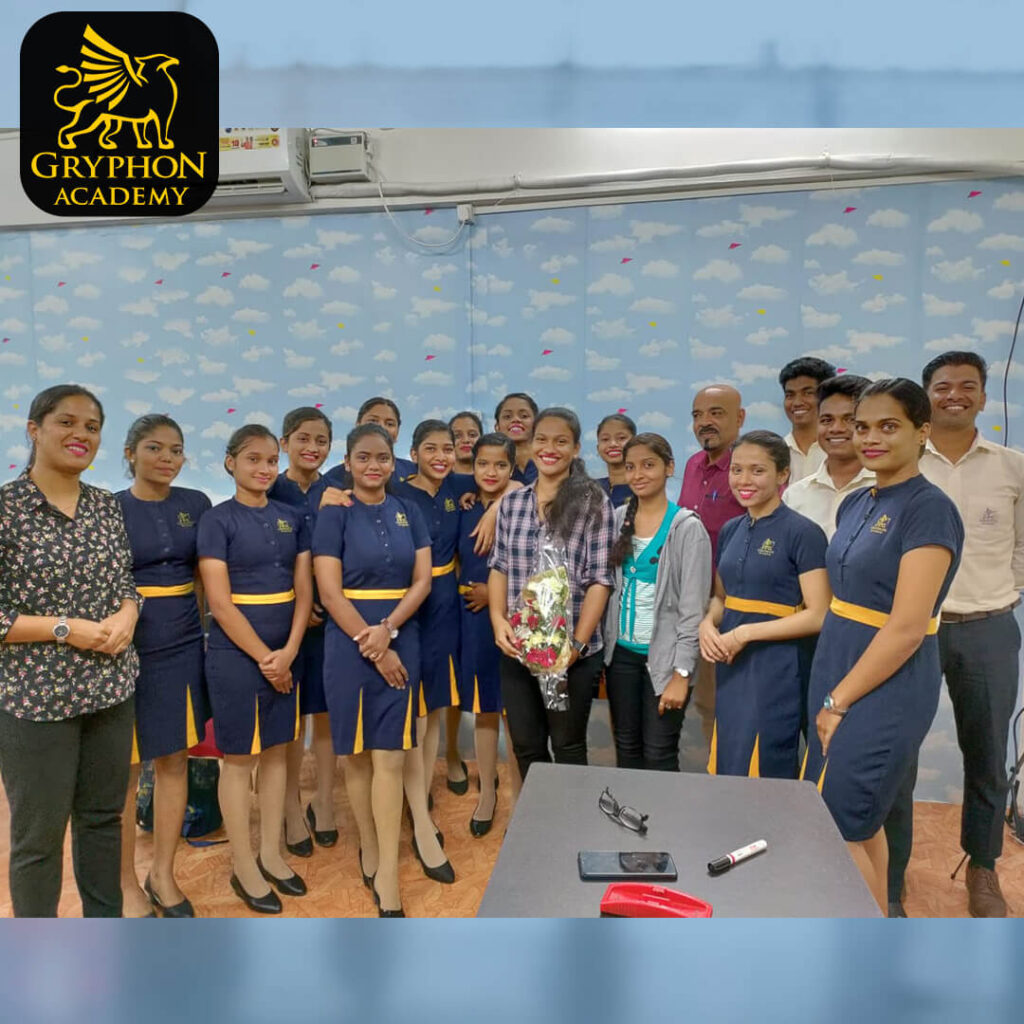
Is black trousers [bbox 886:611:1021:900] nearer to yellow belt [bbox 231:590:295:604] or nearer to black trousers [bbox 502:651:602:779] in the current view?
black trousers [bbox 502:651:602:779]

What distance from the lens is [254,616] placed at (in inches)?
57.6

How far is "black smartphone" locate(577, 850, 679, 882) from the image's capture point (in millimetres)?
757

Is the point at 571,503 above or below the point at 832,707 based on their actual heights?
above

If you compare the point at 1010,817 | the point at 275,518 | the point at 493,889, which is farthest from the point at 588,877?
Answer: the point at 1010,817

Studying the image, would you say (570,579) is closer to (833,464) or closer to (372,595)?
(372,595)

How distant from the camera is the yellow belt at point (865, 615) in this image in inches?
41.7

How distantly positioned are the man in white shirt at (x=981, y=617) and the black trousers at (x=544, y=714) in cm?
65

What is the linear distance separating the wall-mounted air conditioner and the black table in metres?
0.59

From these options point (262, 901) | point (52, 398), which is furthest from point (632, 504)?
point (52, 398)

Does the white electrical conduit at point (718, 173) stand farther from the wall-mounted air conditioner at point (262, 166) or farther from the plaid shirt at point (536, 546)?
the plaid shirt at point (536, 546)

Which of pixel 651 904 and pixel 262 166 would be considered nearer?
pixel 262 166

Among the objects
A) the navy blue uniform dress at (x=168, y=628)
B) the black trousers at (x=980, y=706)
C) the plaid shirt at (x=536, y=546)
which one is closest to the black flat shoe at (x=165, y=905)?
the navy blue uniform dress at (x=168, y=628)

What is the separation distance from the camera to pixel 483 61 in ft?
1.01

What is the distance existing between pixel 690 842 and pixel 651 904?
21 cm
